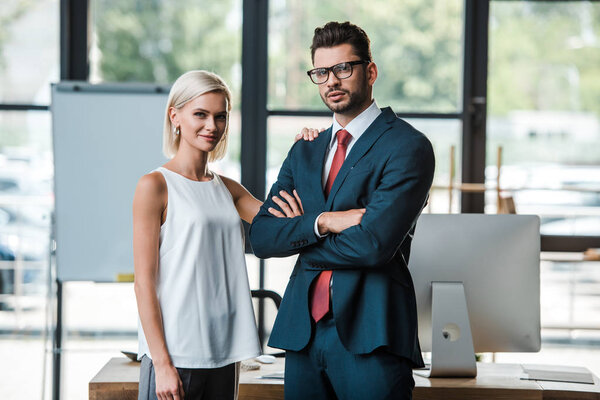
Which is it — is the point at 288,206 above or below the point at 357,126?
below

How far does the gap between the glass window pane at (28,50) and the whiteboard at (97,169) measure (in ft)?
2.78

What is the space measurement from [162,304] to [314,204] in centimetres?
47

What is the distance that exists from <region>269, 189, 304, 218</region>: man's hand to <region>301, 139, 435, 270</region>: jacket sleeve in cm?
15

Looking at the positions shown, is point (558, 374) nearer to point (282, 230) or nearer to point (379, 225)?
point (379, 225)

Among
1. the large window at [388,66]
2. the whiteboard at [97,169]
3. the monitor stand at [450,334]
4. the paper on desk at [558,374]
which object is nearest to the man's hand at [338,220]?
the monitor stand at [450,334]

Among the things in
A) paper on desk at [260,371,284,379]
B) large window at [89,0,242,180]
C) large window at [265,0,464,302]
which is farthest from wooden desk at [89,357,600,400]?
large window at [89,0,242,180]

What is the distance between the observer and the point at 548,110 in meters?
4.21

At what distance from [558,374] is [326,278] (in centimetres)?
97

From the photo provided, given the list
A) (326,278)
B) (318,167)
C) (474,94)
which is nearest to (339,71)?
(318,167)

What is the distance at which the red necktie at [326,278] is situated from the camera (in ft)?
5.55

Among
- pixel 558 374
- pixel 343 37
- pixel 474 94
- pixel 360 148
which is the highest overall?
pixel 474 94

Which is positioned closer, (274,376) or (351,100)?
(351,100)

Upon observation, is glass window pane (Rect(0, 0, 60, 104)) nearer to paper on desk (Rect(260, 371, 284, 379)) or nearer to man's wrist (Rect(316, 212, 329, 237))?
paper on desk (Rect(260, 371, 284, 379))

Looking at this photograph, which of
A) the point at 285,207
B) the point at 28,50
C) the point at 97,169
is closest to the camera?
the point at 285,207
